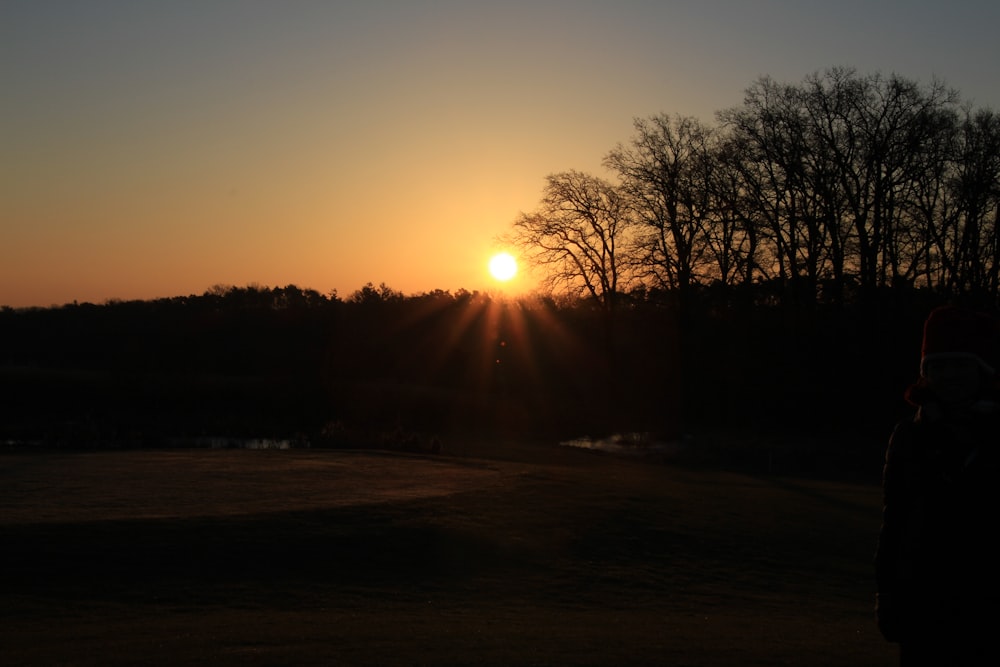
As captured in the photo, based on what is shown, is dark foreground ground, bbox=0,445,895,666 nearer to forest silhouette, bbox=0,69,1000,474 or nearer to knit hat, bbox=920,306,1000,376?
knit hat, bbox=920,306,1000,376

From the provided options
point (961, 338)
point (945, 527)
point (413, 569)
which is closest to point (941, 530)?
point (945, 527)

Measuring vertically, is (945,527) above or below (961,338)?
below

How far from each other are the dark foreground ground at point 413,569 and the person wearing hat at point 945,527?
408 cm

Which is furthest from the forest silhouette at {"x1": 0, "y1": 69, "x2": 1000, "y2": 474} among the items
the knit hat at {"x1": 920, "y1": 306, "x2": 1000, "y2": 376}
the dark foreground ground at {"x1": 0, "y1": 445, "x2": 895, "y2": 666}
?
the knit hat at {"x1": 920, "y1": 306, "x2": 1000, "y2": 376}

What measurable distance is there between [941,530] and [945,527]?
0.07 feet

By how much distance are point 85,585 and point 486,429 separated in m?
33.4

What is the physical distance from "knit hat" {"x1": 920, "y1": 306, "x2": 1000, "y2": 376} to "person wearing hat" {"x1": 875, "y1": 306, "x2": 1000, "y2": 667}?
4 centimetres

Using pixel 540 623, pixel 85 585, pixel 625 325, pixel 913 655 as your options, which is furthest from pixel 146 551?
pixel 625 325

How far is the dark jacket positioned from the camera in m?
4.21

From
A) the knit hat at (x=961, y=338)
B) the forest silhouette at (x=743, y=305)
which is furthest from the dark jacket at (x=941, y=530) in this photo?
the forest silhouette at (x=743, y=305)

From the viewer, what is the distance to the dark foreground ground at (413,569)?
9016mm

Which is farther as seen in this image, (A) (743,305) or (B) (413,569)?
(A) (743,305)

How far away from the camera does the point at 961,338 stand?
181 inches

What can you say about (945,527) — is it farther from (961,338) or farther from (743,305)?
(743,305)
